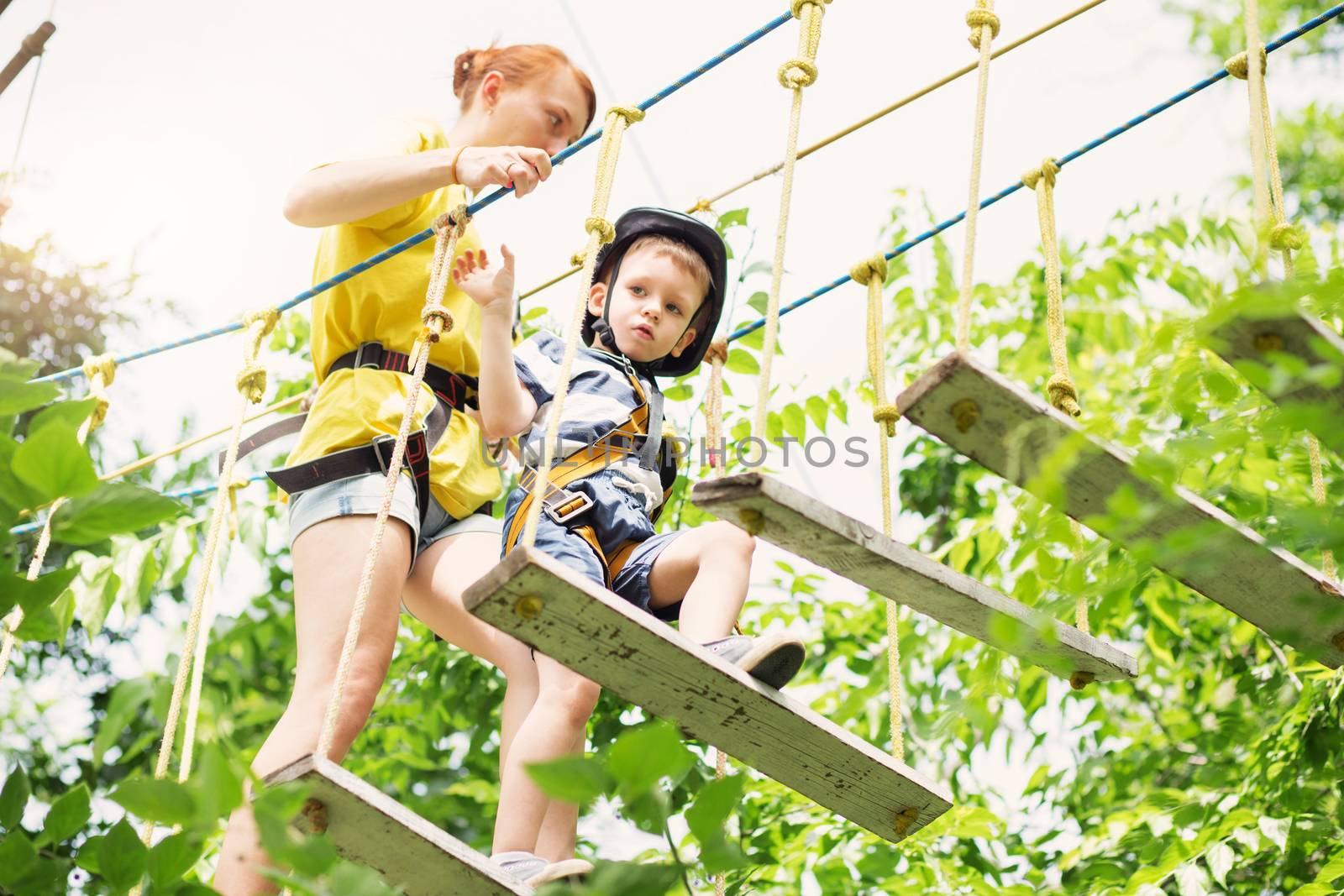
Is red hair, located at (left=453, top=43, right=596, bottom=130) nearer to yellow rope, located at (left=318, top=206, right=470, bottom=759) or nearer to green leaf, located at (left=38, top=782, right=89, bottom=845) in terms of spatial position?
yellow rope, located at (left=318, top=206, right=470, bottom=759)

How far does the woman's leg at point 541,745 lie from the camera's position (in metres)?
2.11

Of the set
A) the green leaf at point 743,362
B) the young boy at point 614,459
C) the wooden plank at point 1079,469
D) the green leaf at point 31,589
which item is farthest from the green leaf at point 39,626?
the green leaf at point 743,362

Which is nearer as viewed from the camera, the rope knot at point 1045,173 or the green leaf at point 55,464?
the green leaf at point 55,464

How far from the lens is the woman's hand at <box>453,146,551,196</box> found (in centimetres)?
235

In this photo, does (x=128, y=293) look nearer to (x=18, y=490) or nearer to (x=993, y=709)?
(x=993, y=709)

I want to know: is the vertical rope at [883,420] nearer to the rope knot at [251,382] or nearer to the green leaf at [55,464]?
the rope knot at [251,382]

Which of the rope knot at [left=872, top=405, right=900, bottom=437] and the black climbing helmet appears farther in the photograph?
the black climbing helmet

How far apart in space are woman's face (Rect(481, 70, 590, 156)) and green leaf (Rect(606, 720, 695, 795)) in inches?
74.7

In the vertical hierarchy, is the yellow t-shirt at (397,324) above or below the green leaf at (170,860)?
above

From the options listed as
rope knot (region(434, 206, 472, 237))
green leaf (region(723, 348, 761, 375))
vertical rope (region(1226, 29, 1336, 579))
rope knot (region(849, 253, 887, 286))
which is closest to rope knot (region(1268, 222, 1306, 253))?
vertical rope (region(1226, 29, 1336, 579))

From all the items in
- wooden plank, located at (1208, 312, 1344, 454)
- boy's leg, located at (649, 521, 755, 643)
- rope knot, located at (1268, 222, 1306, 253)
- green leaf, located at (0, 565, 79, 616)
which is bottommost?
green leaf, located at (0, 565, 79, 616)

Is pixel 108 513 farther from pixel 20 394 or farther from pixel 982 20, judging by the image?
pixel 982 20

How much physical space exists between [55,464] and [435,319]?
118 centimetres

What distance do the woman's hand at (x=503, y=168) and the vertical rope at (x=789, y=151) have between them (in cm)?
44
